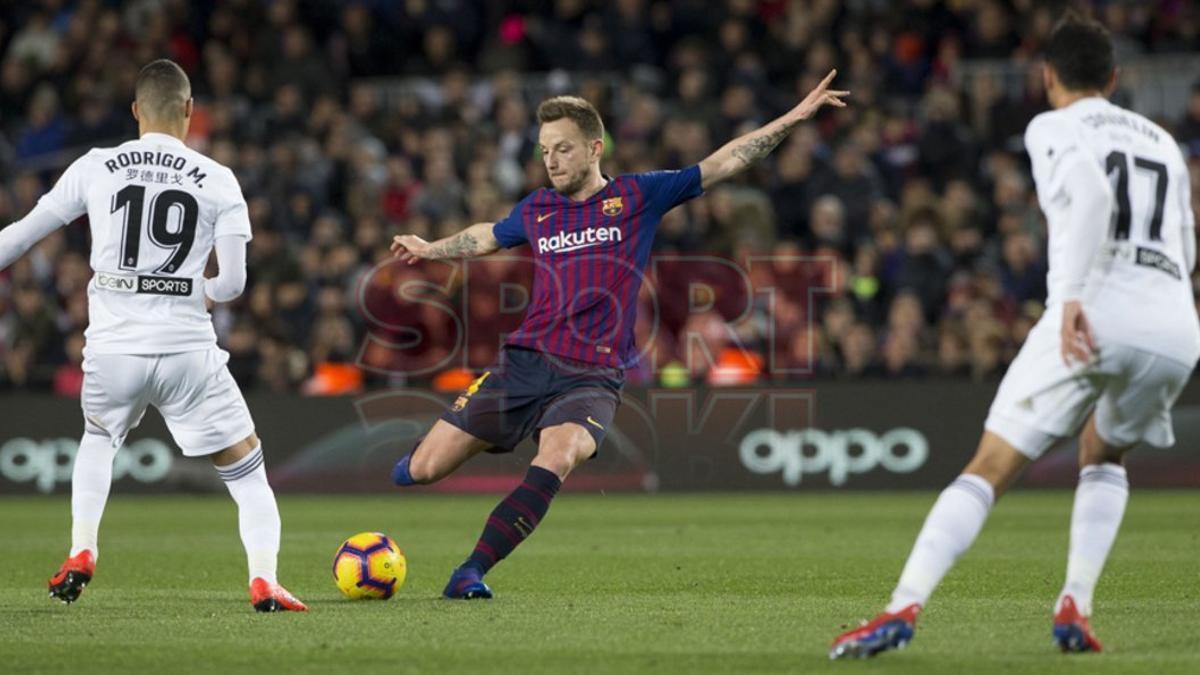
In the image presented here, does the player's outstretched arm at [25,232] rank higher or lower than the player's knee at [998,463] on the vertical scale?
higher

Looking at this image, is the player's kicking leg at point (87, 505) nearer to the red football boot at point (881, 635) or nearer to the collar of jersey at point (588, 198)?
the collar of jersey at point (588, 198)

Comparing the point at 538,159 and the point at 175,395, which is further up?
the point at 538,159

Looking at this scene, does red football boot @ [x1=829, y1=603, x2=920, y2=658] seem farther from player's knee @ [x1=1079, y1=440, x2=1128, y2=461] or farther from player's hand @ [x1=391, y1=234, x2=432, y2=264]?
player's hand @ [x1=391, y1=234, x2=432, y2=264]

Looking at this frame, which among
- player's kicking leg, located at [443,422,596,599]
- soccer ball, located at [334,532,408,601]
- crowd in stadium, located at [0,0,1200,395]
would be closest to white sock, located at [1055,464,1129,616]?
player's kicking leg, located at [443,422,596,599]

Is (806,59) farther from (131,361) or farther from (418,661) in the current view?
(418,661)

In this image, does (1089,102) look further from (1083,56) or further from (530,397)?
(530,397)

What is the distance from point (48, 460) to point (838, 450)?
24.6 feet

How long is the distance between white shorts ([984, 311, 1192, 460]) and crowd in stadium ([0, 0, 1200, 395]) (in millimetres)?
11359

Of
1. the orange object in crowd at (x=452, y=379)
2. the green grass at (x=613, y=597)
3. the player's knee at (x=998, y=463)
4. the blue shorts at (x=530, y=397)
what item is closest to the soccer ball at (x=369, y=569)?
the green grass at (x=613, y=597)

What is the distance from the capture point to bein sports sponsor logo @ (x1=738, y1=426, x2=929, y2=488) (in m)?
18.0

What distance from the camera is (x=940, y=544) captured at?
647 centimetres

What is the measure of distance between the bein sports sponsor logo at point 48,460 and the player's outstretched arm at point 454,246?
947 centimetres

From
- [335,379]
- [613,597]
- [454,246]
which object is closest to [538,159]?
[335,379]

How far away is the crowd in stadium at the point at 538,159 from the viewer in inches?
725
